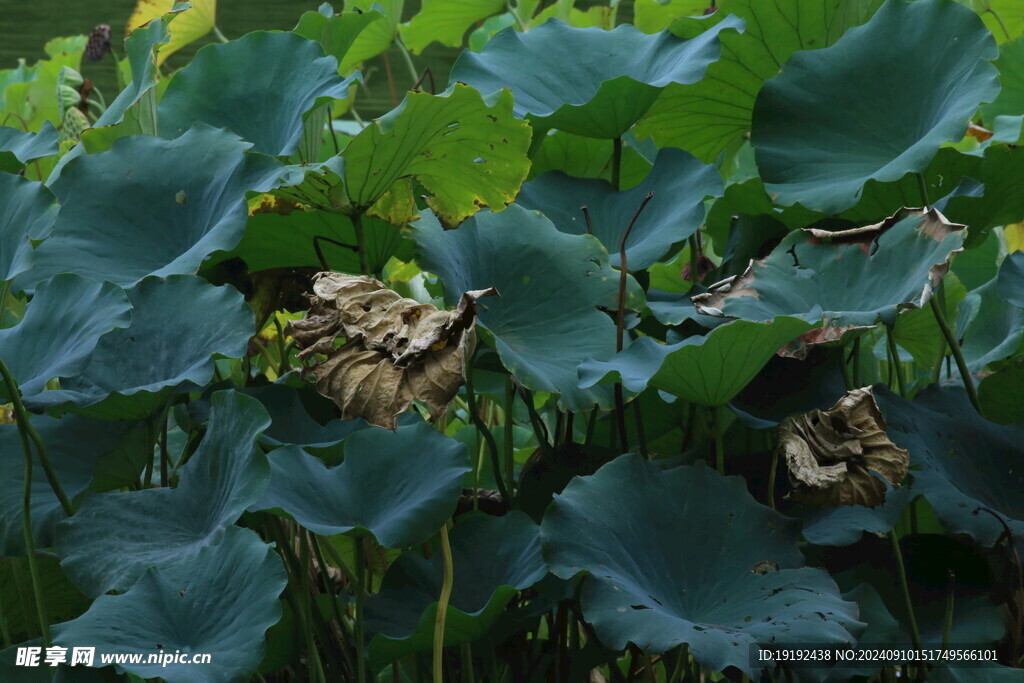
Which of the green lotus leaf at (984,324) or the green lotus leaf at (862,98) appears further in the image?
the green lotus leaf at (984,324)

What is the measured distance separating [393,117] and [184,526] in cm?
34

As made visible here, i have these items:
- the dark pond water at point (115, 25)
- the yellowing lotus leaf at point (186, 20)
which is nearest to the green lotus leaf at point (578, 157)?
the yellowing lotus leaf at point (186, 20)

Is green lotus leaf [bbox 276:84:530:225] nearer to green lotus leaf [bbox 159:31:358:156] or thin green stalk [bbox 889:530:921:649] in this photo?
green lotus leaf [bbox 159:31:358:156]

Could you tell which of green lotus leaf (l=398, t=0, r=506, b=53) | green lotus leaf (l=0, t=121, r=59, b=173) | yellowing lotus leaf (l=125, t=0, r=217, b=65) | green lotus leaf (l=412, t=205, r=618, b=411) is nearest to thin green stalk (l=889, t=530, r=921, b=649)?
green lotus leaf (l=412, t=205, r=618, b=411)

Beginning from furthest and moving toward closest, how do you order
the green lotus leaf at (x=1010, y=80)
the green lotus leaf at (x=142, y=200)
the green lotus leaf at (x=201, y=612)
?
1. the green lotus leaf at (x=1010, y=80)
2. the green lotus leaf at (x=142, y=200)
3. the green lotus leaf at (x=201, y=612)

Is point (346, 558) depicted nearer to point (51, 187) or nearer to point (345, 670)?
point (345, 670)

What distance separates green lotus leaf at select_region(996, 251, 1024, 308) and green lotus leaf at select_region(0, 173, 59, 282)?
72cm

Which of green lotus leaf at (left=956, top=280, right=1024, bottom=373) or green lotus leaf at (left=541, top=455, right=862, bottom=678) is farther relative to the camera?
green lotus leaf at (left=956, top=280, right=1024, bottom=373)

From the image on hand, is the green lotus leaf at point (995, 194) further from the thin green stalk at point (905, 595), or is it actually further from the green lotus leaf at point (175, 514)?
the green lotus leaf at point (175, 514)

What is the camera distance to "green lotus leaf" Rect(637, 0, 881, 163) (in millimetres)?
962

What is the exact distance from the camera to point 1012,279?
2.76 feet

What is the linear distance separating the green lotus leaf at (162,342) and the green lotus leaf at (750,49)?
45 cm

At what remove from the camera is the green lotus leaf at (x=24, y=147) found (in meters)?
0.90

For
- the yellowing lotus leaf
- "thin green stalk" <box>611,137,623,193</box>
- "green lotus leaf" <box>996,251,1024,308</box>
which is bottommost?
the yellowing lotus leaf
